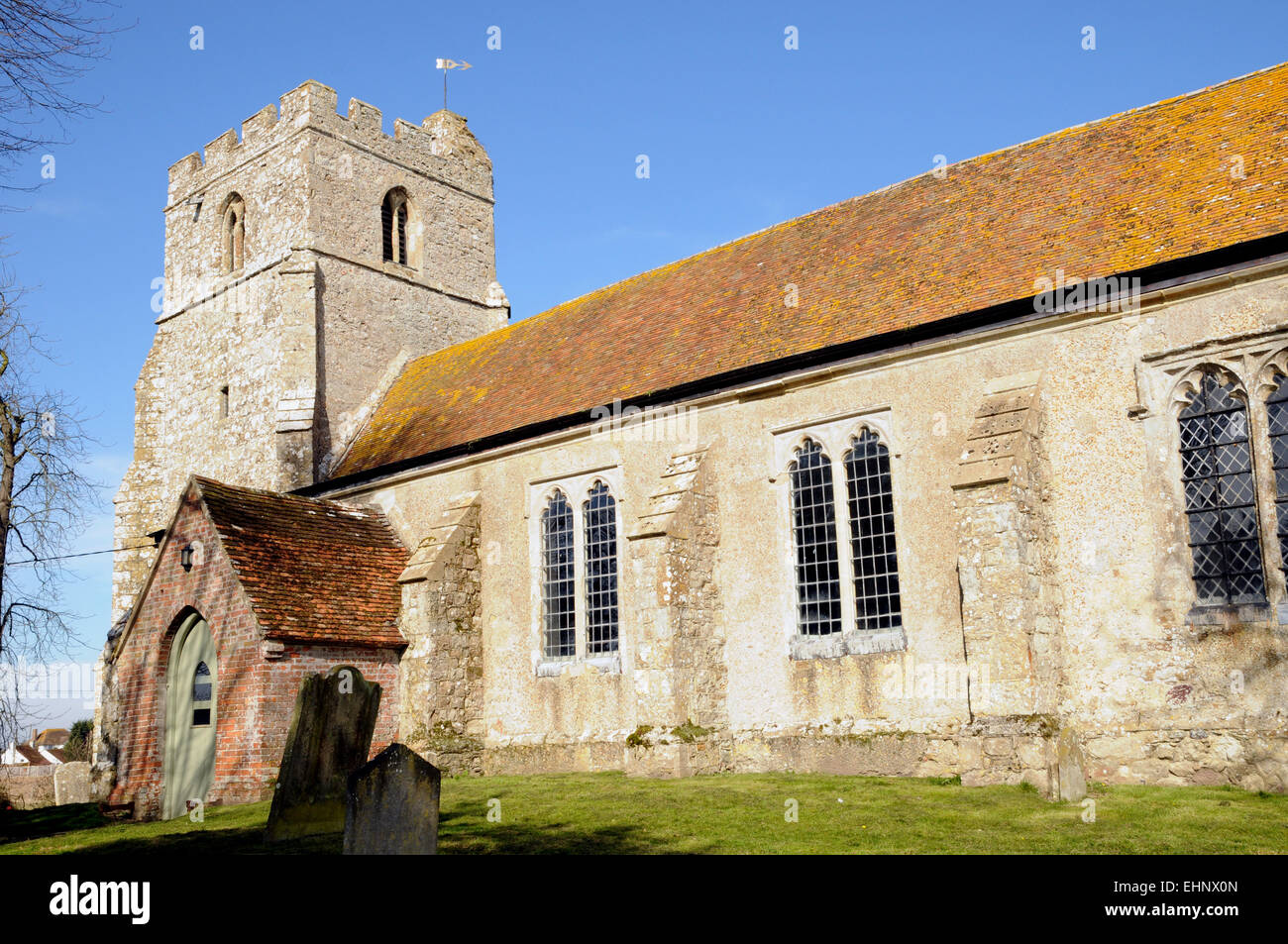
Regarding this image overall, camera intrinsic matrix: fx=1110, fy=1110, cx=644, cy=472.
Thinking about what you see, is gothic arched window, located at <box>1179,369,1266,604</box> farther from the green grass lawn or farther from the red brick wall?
the red brick wall

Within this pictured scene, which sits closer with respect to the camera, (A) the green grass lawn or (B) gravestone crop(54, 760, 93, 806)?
(A) the green grass lawn

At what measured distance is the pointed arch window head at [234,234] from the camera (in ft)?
99.3

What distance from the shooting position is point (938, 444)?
52.0 ft

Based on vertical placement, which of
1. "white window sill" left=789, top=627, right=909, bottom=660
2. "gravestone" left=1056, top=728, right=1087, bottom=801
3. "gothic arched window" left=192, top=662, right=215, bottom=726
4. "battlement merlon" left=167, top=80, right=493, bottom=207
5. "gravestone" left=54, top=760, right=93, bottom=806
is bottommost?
"gravestone" left=54, top=760, right=93, bottom=806

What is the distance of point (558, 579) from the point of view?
20.6 m

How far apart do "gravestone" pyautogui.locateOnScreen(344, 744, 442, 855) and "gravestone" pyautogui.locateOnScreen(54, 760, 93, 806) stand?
1783 cm

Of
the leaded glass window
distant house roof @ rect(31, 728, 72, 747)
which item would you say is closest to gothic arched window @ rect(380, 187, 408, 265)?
the leaded glass window

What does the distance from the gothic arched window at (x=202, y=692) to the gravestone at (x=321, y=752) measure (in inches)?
295

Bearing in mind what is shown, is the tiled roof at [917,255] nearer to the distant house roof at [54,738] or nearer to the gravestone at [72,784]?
the gravestone at [72,784]

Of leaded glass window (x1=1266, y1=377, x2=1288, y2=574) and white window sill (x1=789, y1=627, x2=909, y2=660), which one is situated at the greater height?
leaded glass window (x1=1266, y1=377, x2=1288, y2=574)

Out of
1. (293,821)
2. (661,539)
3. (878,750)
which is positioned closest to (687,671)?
(661,539)

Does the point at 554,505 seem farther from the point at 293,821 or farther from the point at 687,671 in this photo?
the point at 293,821

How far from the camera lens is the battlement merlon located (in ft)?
94.1

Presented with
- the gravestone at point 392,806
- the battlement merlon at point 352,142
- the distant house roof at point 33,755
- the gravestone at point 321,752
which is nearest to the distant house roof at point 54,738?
the distant house roof at point 33,755
